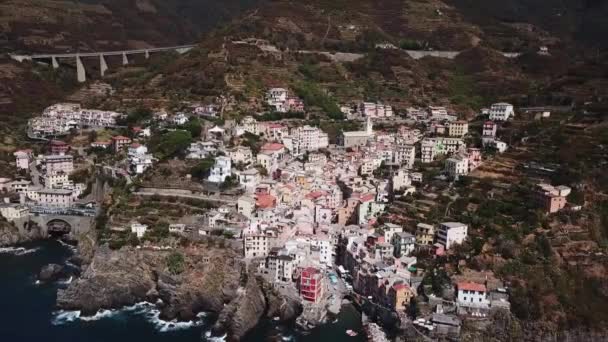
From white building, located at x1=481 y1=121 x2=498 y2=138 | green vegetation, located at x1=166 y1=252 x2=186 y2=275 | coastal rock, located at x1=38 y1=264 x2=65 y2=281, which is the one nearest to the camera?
green vegetation, located at x1=166 y1=252 x2=186 y2=275

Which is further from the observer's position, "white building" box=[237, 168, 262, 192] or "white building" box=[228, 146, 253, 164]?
"white building" box=[228, 146, 253, 164]

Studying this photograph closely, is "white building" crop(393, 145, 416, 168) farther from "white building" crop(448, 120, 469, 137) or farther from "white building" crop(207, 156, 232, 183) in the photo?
"white building" crop(207, 156, 232, 183)

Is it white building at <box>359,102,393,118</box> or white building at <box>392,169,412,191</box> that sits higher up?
white building at <box>359,102,393,118</box>

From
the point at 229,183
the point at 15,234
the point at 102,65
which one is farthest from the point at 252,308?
the point at 102,65

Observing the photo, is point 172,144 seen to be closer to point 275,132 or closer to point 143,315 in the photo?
point 275,132

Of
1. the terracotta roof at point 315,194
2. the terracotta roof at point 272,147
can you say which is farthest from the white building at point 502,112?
the terracotta roof at point 315,194

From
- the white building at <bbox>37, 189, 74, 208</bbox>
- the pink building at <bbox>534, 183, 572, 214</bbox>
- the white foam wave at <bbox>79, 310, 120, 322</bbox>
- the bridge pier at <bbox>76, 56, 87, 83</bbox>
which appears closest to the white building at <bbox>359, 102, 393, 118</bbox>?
the pink building at <bbox>534, 183, 572, 214</bbox>
